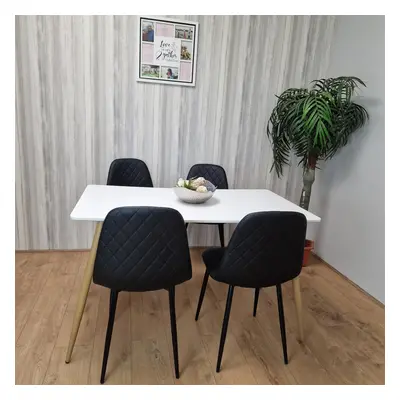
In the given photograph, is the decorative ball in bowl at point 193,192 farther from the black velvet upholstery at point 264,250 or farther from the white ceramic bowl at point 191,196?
the black velvet upholstery at point 264,250

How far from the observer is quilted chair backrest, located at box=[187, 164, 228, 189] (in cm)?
277

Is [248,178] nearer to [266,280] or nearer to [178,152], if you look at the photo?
[178,152]

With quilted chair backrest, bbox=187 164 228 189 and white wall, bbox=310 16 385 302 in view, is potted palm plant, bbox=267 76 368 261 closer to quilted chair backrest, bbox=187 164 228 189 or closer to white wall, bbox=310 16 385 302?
white wall, bbox=310 16 385 302

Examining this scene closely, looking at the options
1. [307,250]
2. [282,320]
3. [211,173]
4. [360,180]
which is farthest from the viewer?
[307,250]

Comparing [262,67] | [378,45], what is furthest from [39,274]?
[378,45]

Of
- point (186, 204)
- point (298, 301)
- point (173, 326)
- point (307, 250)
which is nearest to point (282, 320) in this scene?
point (298, 301)

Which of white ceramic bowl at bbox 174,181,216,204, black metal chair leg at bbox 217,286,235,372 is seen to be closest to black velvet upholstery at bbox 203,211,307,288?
black metal chair leg at bbox 217,286,235,372

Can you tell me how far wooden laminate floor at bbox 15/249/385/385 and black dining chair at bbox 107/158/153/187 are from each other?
2.75 ft

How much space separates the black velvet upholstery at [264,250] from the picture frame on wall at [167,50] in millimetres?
1893

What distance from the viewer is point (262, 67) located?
3.02m

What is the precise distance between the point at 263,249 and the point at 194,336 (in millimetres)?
809

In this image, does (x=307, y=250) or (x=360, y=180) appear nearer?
(x=360, y=180)

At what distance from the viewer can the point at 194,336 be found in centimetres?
195

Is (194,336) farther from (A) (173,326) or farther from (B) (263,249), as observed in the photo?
(B) (263,249)
